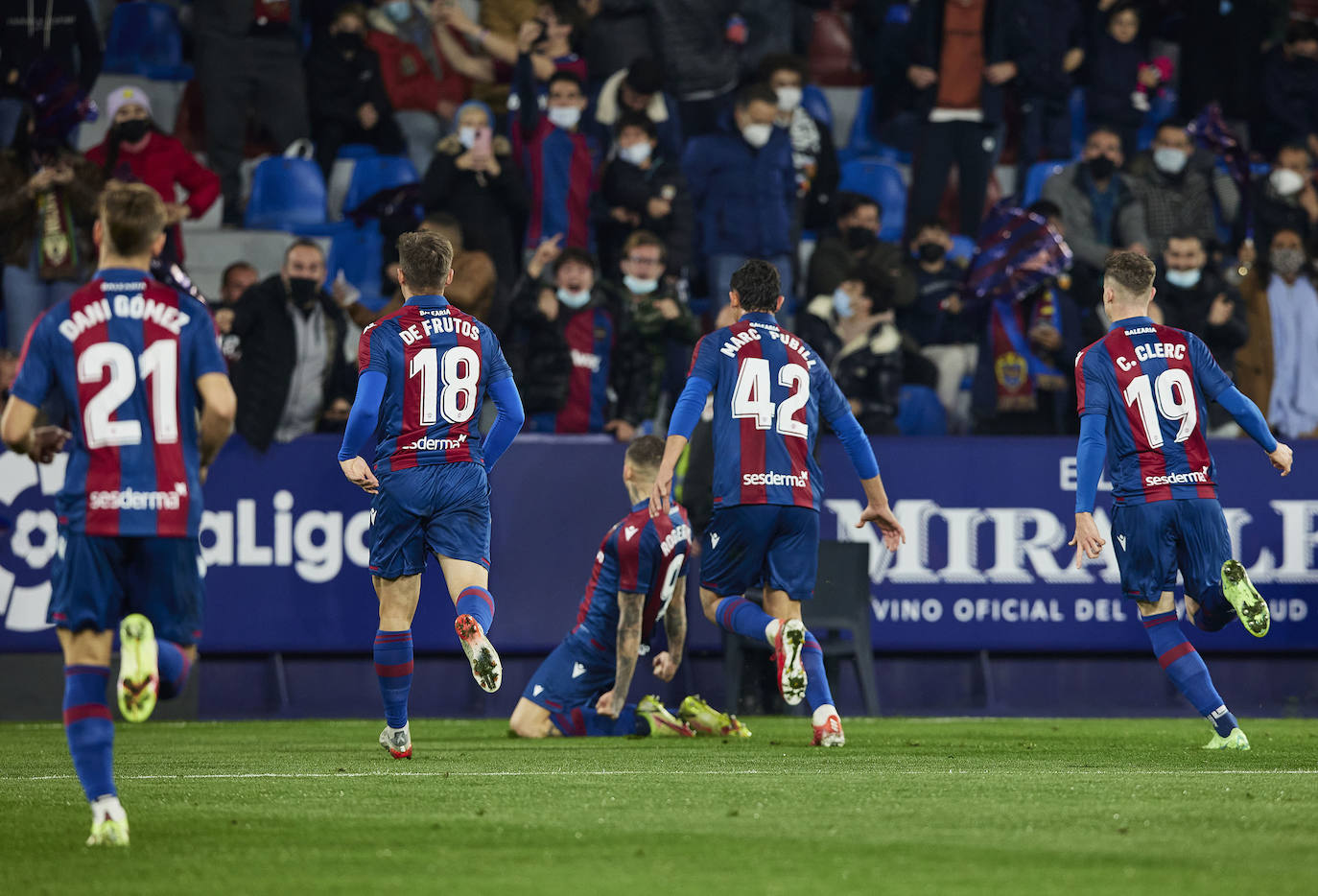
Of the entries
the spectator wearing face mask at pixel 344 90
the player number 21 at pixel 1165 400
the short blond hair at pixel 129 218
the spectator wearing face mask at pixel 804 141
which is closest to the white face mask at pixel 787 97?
the spectator wearing face mask at pixel 804 141

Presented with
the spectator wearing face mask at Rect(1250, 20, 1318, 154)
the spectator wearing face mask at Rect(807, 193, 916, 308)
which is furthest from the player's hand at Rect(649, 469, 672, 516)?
the spectator wearing face mask at Rect(1250, 20, 1318, 154)

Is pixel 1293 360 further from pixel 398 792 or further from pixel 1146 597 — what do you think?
pixel 398 792

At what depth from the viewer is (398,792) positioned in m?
7.15

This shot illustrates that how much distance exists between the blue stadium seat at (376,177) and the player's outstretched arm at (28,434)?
10965 mm

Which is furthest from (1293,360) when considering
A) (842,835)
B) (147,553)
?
(147,553)

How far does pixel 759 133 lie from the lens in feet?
50.7

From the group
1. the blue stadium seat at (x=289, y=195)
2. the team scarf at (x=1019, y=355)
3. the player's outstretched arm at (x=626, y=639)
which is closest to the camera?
the player's outstretched arm at (x=626, y=639)

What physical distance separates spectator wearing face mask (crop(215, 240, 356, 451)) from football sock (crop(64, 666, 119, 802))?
307 inches

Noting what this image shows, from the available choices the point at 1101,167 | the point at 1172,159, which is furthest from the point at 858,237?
the point at 1172,159

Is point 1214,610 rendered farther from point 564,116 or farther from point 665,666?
point 564,116

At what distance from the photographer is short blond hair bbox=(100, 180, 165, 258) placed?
19.3ft

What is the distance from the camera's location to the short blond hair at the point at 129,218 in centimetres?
587

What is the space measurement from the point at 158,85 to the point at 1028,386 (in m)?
8.71

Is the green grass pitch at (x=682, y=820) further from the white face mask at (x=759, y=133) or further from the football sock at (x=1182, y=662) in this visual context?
the white face mask at (x=759, y=133)
